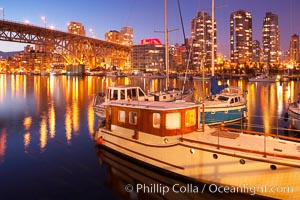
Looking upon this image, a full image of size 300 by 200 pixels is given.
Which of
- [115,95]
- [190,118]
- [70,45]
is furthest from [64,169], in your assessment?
[70,45]

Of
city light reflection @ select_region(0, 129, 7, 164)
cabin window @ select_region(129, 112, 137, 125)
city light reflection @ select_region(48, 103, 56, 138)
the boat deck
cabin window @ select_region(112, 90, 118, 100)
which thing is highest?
cabin window @ select_region(112, 90, 118, 100)

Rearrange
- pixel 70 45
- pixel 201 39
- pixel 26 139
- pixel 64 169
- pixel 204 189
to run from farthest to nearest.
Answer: pixel 201 39
pixel 70 45
pixel 26 139
pixel 64 169
pixel 204 189

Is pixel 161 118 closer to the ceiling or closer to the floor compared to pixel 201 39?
closer to the floor

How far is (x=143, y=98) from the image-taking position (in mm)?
19391

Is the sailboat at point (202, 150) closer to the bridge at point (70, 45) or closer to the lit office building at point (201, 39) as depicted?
the lit office building at point (201, 39)

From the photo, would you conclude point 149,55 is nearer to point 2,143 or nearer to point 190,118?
point 2,143

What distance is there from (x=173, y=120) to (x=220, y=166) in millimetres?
2623

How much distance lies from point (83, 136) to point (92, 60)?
14117 cm

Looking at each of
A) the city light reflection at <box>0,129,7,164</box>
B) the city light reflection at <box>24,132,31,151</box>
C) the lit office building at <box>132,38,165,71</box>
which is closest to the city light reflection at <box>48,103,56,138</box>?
the city light reflection at <box>24,132,31,151</box>

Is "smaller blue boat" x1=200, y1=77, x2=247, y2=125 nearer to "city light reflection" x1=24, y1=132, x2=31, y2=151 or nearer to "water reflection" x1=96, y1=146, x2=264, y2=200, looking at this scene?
"water reflection" x1=96, y1=146, x2=264, y2=200

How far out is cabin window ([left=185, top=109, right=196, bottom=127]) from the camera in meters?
11.1

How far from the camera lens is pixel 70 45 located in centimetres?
12625

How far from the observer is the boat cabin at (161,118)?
10.8m

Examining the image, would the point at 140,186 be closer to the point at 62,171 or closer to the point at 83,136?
the point at 62,171
